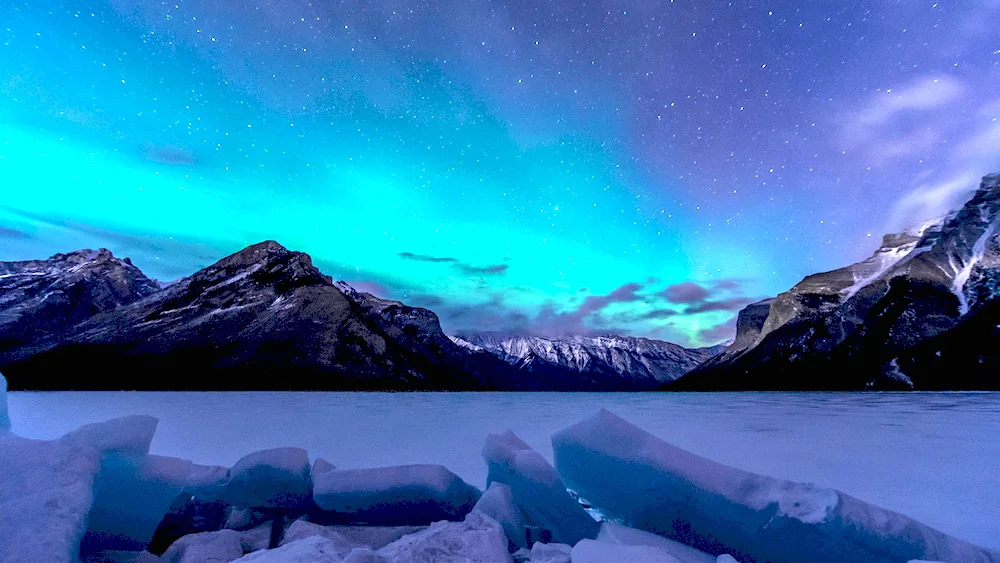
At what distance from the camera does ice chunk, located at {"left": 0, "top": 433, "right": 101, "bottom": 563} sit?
104 inches

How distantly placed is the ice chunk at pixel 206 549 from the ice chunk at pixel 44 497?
564mm

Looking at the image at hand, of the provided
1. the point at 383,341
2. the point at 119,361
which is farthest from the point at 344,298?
the point at 119,361

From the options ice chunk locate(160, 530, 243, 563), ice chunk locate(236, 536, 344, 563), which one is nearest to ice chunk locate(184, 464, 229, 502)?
ice chunk locate(160, 530, 243, 563)

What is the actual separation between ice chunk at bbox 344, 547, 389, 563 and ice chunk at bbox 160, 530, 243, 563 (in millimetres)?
1163

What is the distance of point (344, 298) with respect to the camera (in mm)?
163250

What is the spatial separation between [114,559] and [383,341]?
503ft

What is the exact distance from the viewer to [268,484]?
4625 mm

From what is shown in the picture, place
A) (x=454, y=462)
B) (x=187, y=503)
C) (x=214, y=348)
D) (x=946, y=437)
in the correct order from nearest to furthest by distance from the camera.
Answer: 1. (x=187, y=503)
2. (x=454, y=462)
3. (x=946, y=437)
4. (x=214, y=348)

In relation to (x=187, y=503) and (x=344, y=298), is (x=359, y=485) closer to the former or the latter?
(x=187, y=503)

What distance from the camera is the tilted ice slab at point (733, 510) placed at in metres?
2.95

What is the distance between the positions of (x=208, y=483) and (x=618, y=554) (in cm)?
421

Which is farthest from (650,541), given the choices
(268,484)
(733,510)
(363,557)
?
(268,484)

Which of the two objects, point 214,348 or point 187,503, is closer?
point 187,503

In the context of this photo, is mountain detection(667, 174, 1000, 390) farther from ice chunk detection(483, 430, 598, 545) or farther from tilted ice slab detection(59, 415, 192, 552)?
tilted ice slab detection(59, 415, 192, 552)
